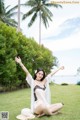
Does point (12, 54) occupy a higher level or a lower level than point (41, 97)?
higher

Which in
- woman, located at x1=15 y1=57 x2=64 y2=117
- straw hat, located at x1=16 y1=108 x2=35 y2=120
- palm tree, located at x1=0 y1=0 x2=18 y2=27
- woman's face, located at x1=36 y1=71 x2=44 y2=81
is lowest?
straw hat, located at x1=16 y1=108 x2=35 y2=120

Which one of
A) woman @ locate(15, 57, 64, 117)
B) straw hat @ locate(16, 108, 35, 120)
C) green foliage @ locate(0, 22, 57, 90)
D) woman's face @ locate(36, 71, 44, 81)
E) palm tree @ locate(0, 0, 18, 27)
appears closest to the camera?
straw hat @ locate(16, 108, 35, 120)

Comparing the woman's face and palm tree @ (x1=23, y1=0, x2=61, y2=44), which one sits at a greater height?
palm tree @ (x1=23, y1=0, x2=61, y2=44)

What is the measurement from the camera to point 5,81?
28.1 m

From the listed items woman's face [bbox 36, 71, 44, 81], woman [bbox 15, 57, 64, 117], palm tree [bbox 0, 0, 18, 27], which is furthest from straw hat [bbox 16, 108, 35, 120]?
palm tree [bbox 0, 0, 18, 27]

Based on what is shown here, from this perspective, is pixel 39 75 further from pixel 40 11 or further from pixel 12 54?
pixel 40 11

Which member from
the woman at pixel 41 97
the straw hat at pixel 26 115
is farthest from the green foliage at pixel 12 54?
the straw hat at pixel 26 115

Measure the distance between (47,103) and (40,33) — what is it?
4143 cm

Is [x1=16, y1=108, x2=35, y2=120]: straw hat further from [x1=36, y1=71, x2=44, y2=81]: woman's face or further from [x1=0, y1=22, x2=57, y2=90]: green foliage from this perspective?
[x1=0, y1=22, x2=57, y2=90]: green foliage

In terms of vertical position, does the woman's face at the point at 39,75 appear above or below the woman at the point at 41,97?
above

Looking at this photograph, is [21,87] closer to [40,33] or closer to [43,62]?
[43,62]

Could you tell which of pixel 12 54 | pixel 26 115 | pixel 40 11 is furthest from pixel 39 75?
pixel 40 11

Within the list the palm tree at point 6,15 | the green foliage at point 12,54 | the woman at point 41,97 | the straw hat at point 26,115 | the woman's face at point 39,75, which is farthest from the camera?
the palm tree at point 6,15

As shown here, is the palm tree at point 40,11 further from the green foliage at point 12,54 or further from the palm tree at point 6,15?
the green foliage at point 12,54
